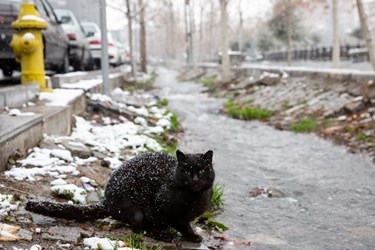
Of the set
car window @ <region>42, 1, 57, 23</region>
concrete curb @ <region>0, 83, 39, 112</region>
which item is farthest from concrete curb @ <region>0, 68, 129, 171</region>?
car window @ <region>42, 1, 57, 23</region>

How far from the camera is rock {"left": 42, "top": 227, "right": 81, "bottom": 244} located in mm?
3363

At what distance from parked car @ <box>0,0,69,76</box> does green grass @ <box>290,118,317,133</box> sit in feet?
17.7

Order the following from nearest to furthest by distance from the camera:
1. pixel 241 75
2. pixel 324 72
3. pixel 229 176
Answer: pixel 229 176 → pixel 324 72 → pixel 241 75

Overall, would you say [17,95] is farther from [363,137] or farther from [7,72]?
[363,137]

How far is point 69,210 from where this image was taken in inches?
149

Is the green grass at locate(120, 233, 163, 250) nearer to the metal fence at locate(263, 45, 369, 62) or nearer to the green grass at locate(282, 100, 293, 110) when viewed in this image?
the green grass at locate(282, 100, 293, 110)

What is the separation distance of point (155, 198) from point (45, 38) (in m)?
6.60

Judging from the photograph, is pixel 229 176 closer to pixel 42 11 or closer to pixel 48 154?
pixel 48 154

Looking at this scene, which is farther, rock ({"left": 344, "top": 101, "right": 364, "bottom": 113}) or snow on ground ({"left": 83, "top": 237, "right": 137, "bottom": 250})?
rock ({"left": 344, "top": 101, "right": 364, "bottom": 113})

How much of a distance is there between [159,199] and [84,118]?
202 inches

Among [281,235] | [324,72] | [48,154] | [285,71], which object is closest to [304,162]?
[281,235]

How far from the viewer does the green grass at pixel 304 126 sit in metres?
10.5

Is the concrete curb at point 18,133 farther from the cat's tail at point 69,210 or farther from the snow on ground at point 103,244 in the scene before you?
the snow on ground at point 103,244

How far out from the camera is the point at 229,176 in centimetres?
700
